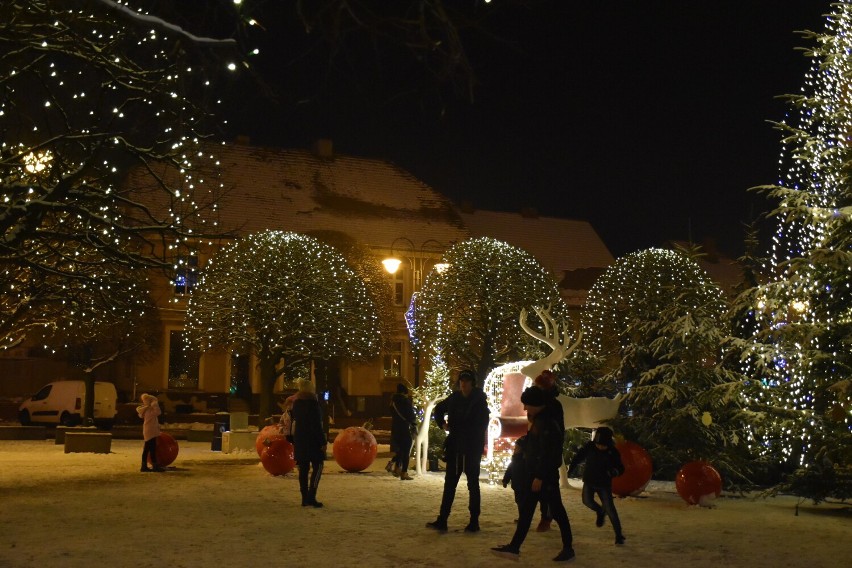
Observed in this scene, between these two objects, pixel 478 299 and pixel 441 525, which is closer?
pixel 441 525

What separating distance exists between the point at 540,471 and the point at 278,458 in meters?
9.61

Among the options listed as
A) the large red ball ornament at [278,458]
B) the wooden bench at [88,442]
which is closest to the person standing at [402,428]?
the large red ball ornament at [278,458]

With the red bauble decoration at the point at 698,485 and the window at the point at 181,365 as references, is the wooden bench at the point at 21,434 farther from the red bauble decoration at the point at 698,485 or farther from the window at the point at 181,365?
the red bauble decoration at the point at 698,485

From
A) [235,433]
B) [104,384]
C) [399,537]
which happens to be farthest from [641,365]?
[104,384]

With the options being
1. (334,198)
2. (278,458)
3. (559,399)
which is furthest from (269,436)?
(334,198)

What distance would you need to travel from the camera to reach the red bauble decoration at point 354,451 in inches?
773

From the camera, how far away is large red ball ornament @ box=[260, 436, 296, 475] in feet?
60.5

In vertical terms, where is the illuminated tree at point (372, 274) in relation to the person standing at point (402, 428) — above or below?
above

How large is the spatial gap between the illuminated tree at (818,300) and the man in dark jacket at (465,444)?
17.2 ft

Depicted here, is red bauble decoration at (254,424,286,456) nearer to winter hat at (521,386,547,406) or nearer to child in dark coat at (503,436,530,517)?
child in dark coat at (503,436,530,517)

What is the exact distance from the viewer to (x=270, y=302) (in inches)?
1283

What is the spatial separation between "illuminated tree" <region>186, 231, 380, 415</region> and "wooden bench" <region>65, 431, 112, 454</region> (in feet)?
23.8

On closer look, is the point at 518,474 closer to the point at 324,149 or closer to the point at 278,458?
the point at 278,458

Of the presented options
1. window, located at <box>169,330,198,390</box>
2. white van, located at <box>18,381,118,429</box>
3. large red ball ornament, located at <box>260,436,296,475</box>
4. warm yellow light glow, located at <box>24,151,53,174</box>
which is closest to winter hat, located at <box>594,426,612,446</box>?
large red ball ornament, located at <box>260,436,296,475</box>
